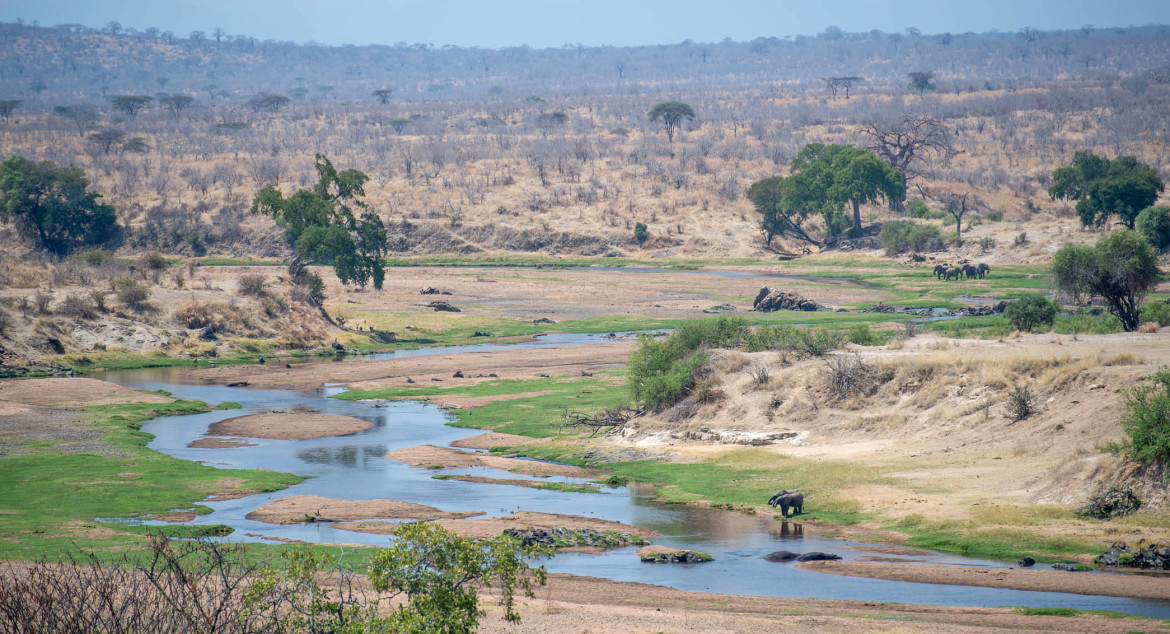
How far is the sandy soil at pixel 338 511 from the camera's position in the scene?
2686 centimetres

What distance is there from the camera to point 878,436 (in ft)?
112

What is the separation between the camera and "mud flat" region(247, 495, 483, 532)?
26.8m

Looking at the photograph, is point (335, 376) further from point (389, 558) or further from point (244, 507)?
point (389, 558)

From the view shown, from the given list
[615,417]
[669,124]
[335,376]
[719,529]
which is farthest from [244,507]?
[669,124]

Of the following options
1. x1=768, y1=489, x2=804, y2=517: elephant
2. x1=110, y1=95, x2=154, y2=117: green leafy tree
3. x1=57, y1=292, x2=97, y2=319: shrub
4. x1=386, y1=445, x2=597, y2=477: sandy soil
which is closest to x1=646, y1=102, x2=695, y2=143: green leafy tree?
x1=110, y1=95, x2=154, y2=117: green leafy tree

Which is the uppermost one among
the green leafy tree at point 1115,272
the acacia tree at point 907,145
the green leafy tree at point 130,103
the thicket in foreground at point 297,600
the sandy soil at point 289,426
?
the green leafy tree at point 130,103

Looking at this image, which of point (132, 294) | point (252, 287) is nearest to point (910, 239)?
point (252, 287)

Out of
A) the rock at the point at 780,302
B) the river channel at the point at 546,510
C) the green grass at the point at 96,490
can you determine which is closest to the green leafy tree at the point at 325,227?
the river channel at the point at 546,510

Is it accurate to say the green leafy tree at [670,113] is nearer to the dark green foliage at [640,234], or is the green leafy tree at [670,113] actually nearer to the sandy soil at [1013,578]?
the dark green foliage at [640,234]

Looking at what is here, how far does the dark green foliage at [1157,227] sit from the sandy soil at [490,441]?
5928 centimetres

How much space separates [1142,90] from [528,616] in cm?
15857

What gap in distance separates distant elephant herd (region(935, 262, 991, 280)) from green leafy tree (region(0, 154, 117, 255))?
7532 cm

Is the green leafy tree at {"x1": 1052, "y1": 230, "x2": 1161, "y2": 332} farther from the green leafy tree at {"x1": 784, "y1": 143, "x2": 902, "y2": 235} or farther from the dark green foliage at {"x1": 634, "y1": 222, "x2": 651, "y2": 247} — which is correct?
the dark green foliage at {"x1": 634, "y1": 222, "x2": 651, "y2": 247}

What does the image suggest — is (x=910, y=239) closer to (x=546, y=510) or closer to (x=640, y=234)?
(x=640, y=234)
